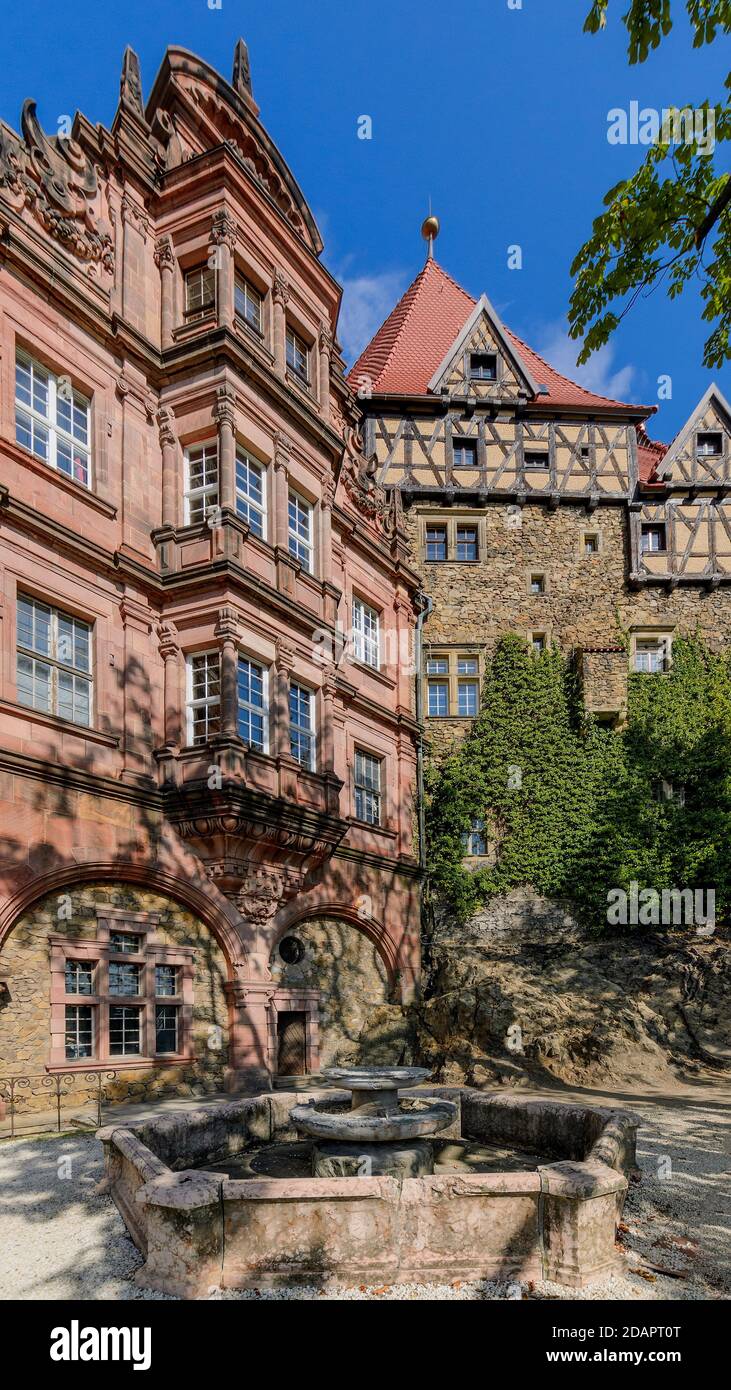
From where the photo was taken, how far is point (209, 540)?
48.4ft

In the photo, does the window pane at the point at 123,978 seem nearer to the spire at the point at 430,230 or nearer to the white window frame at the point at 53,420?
the white window frame at the point at 53,420

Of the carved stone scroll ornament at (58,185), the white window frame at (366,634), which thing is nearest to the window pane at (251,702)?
the white window frame at (366,634)

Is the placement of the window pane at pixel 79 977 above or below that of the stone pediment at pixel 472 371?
below

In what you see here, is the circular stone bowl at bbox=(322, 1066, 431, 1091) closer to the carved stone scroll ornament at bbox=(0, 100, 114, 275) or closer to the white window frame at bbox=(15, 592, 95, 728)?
the white window frame at bbox=(15, 592, 95, 728)

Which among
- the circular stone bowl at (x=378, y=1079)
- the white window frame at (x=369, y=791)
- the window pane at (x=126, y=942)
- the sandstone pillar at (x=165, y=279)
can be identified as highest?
the sandstone pillar at (x=165, y=279)

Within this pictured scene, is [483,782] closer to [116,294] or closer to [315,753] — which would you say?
[315,753]

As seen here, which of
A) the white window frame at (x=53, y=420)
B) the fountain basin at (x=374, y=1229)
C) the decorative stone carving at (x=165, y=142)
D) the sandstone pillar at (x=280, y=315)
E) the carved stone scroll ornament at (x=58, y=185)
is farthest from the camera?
the sandstone pillar at (x=280, y=315)

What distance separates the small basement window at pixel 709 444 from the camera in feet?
91.9

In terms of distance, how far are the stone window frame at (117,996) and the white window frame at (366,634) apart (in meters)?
8.26

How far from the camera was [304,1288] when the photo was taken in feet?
18.3

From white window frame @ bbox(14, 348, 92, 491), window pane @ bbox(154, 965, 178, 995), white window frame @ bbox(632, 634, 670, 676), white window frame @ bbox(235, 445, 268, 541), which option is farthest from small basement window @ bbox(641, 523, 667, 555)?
window pane @ bbox(154, 965, 178, 995)

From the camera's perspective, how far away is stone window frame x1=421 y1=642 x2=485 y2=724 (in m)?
24.5

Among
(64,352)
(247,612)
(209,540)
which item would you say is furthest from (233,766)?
(64,352)

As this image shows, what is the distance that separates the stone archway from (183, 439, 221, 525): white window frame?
7.14 m
